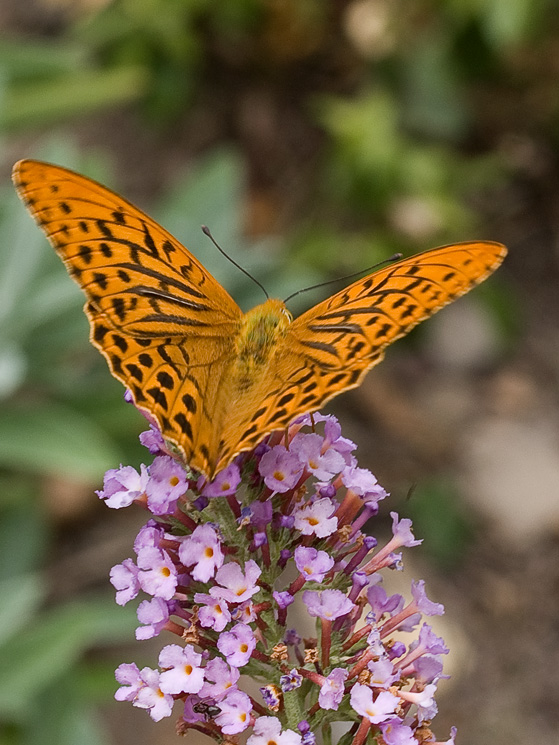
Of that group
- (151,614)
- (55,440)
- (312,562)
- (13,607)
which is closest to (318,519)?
(312,562)

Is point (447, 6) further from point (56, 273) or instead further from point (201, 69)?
point (56, 273)

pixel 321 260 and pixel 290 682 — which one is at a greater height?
pixel 321 260

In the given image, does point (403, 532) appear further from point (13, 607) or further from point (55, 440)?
point (55, 440)

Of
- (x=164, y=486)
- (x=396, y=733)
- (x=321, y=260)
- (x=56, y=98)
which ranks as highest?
(x=56, y=98)

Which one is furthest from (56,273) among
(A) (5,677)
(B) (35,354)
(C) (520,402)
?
(C) (520,402)

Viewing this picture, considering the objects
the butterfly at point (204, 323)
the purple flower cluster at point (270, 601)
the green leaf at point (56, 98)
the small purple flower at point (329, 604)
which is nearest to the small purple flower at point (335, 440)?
the purple flower cluster at point (270, 601)

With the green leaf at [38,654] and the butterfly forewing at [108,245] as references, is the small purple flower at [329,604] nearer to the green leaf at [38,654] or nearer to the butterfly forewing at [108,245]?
the butterfly forewing at [108,245]

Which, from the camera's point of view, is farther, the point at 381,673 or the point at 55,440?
the point at 55,440

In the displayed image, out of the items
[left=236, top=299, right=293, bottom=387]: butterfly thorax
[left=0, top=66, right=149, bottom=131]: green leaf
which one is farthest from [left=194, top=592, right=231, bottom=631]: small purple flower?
[left=0, top=66, right=149, bottom=131]: green leaf
